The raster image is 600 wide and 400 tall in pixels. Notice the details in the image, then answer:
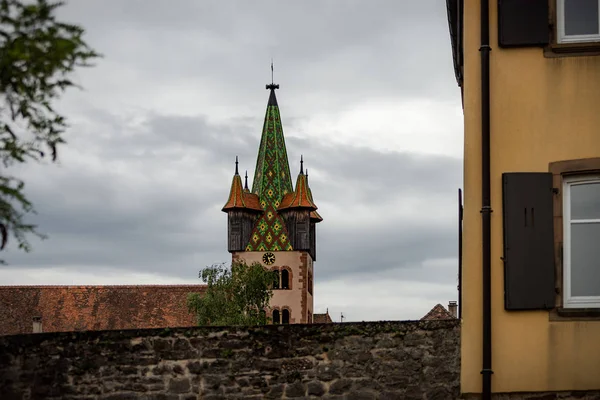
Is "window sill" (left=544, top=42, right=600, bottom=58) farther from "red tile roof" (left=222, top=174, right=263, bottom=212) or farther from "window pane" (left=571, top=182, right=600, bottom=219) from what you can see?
"red tile roof" (left=222, top=174, right=263, bottom=212)

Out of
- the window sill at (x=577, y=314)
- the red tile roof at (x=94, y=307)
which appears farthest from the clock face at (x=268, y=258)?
the window sill at (x=577, y=314)

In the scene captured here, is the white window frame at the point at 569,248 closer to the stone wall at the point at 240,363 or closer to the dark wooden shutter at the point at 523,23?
the stone wall at the point at 240,363

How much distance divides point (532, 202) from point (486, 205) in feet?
1.58

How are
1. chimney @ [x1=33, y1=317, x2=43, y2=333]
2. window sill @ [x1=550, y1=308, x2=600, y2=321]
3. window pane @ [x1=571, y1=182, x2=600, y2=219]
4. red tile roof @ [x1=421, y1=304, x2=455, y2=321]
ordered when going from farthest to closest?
chimney @ [x1=33, y1=317, x2=43, y2=333], red tile roof @ [x1=421, y1=304, x2=455, y2=321], window pane @ [x1=571, y1=182, x2=600, y2=219], window sill @ [x1=550, y1=308, x2=600, y2=321]

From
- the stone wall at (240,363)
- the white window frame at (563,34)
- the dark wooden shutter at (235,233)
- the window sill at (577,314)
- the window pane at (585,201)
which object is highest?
the dark wooden shutter at (235,233)

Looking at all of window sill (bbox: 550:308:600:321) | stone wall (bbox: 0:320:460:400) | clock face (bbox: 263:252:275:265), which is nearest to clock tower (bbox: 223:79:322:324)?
clock face (bbox: 263:252:275:265)

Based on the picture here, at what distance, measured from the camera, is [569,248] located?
13.7 m

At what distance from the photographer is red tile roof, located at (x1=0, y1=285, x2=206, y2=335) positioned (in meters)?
80.0

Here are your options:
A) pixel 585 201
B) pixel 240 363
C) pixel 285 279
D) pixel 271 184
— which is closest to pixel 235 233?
pixel 271 184

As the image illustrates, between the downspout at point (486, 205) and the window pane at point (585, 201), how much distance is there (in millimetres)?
904

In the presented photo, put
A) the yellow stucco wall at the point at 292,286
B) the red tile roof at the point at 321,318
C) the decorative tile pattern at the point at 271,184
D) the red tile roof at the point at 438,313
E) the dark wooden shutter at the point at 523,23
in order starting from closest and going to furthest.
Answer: the dark wooden shutter at the point at 523,23 < the red tile roof at the point at 438,313 < the yellow stucco wall at the point at 292,286 < the decorative tile pattern at the point at 271,184 < the red tile roof at the point at 321,318

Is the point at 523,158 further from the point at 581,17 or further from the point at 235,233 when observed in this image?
the point at 235,233

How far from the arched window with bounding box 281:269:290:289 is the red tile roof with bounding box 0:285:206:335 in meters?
8.60

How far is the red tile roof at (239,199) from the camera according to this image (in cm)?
8906
